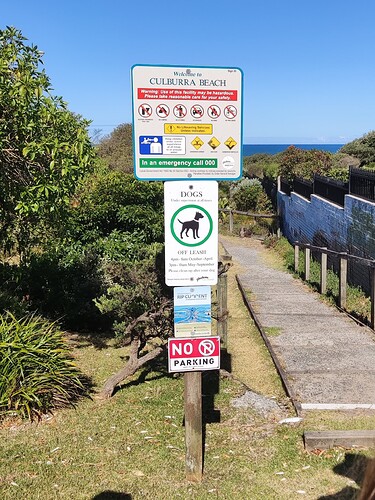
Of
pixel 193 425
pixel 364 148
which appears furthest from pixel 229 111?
pixel 364 148

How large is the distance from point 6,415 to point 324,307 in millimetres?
6505

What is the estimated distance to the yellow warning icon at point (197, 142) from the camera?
12.5ft

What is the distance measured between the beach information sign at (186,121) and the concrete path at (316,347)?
2.91m

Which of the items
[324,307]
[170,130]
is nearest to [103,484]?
[170,130]

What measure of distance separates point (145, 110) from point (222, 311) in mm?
4520

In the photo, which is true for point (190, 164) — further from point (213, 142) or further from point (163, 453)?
point (163, 453)

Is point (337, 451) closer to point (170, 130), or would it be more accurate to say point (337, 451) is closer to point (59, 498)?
point (59, 498)

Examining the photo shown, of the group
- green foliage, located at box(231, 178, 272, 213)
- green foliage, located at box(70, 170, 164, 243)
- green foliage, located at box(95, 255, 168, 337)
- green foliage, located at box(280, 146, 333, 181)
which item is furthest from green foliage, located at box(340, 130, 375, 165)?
green foliage, located at box(95, 255, 168, 337)

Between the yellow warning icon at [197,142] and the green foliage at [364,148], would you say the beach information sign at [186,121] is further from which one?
the green foliage at [364,148]

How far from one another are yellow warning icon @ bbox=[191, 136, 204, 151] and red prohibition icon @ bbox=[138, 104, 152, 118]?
372 millimetres

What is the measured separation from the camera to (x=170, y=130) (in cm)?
376

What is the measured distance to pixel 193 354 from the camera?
3.96 meters

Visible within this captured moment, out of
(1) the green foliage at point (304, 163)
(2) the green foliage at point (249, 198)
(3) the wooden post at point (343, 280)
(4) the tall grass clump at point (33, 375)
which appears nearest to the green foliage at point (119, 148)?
(2) the green foliage at point (249, 198)

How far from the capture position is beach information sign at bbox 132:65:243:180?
3.71m
